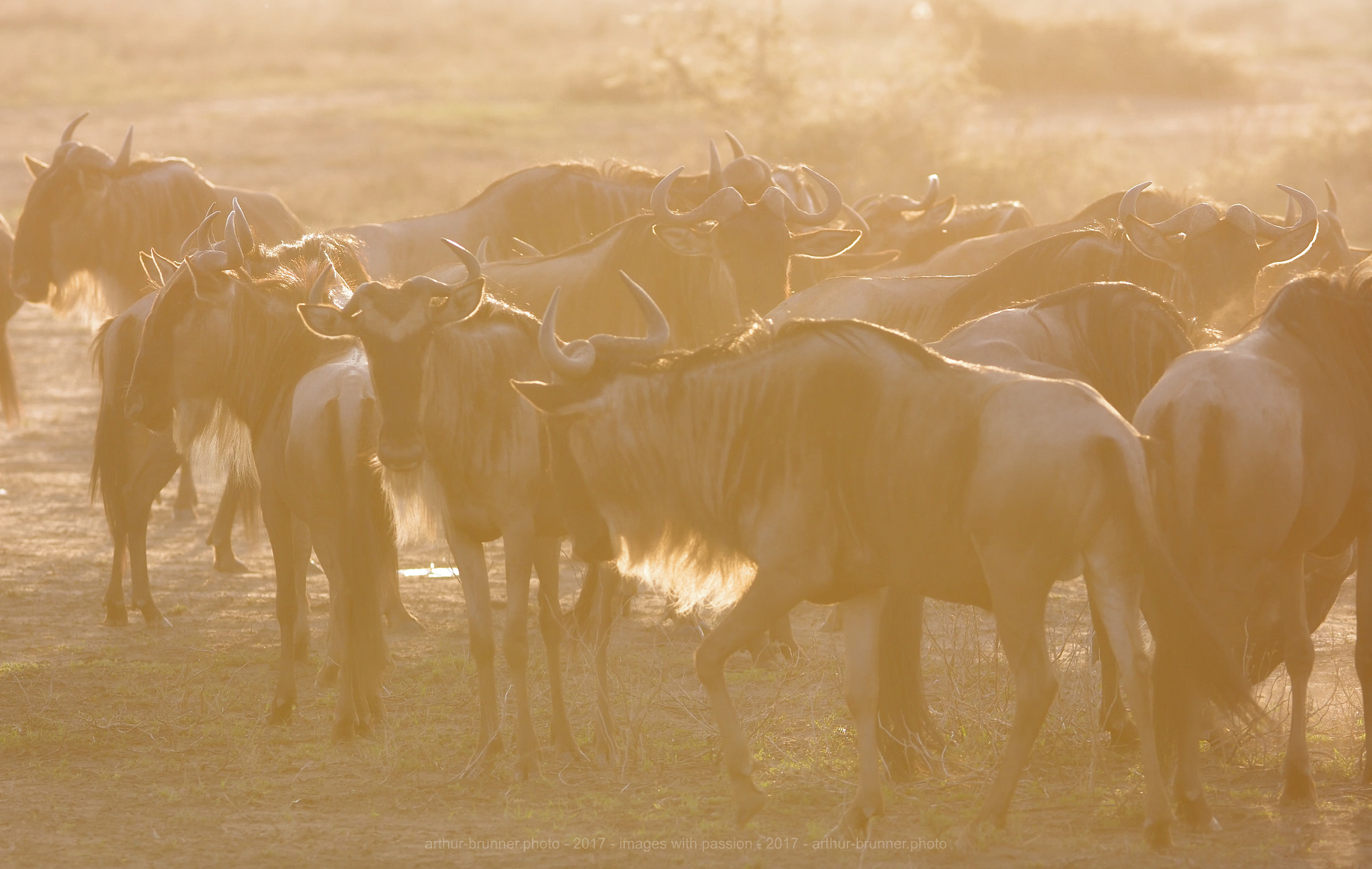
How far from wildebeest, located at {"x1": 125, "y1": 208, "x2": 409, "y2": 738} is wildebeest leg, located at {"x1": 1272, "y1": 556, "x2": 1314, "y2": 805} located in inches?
130

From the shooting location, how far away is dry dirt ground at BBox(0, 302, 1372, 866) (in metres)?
4.92

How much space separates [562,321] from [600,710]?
249 cm

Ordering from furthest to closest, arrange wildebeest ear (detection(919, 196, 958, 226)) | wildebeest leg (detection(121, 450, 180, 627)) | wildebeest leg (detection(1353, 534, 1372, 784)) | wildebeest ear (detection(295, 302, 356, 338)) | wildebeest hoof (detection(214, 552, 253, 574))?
wildebeest ear (detection(919, 196, 958, 226)) → wildebeest hoof (detection(214, 552, 253, 574)) → wildebeest leg (detection(121, 450, 180, 627)) → wildebeest ear (detection(295, 302, 356, 338)) → wildebeest leg (detection(1353, 534, 1372, 784))

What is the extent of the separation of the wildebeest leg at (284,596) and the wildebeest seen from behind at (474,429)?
897mm

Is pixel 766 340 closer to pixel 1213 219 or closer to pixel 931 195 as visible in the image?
pixel 1213 219

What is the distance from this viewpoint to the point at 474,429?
18.7ft

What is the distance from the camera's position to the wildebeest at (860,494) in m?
4.59

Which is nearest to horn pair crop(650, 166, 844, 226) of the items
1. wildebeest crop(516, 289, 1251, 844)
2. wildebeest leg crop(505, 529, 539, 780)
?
wildebeest leg crop(505, 529, 539, 780)

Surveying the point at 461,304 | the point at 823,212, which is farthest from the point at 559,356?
the point at 823,212

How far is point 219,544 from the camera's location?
9320mm

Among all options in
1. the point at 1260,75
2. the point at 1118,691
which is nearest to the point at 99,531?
the point at 1118,691

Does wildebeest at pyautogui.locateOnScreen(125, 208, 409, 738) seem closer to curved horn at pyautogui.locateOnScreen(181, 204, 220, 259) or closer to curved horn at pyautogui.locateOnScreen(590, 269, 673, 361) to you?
curved horn at pyautogui.locateOnScreen(181, 204, 220, 259)

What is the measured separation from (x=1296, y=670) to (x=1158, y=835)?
1036 mm

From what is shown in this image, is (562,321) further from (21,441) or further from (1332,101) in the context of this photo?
(1332,101)
